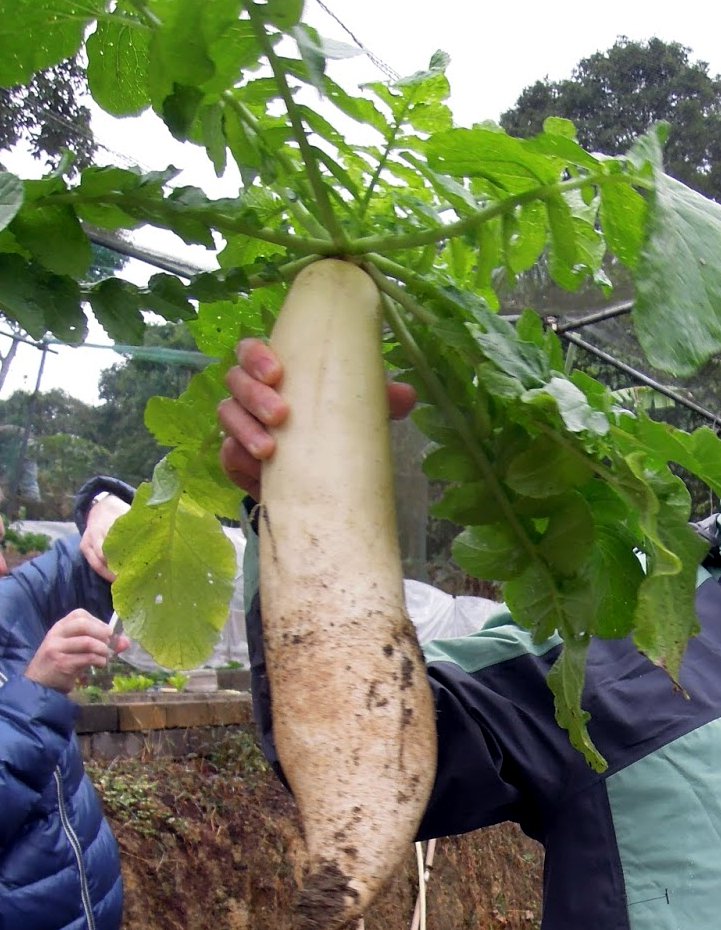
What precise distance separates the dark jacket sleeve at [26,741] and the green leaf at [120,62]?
51.9 inches

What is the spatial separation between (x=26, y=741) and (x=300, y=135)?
145cm

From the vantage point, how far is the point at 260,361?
2.34 feet

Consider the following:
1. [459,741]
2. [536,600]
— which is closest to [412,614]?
[459,741]

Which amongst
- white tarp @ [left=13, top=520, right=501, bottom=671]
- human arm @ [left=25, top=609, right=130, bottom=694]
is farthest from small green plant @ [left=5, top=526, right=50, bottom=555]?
human arm @ [left=25, top=609, right=130, bottom=694]

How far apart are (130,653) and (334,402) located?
14.7 feet

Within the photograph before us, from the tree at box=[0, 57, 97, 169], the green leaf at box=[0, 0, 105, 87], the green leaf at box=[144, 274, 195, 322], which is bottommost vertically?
the green leaf at box=[144, 274, 195, 322]

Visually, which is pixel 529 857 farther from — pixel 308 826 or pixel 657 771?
pixel 308 826

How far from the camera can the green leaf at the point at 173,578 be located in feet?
2.95

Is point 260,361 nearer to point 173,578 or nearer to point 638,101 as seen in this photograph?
point 173,578

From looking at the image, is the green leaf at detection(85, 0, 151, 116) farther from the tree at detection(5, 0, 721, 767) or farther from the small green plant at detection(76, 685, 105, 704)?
the small green plant at detection(76, 685, 105, 704)

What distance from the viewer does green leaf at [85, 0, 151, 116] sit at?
715mm

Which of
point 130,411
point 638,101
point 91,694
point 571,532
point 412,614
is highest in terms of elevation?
point 638,101

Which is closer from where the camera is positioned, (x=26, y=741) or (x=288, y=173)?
(x=288, y=173)

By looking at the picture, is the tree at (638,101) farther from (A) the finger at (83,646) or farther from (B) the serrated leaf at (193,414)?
(B) the serrated leaf at (193,414)
